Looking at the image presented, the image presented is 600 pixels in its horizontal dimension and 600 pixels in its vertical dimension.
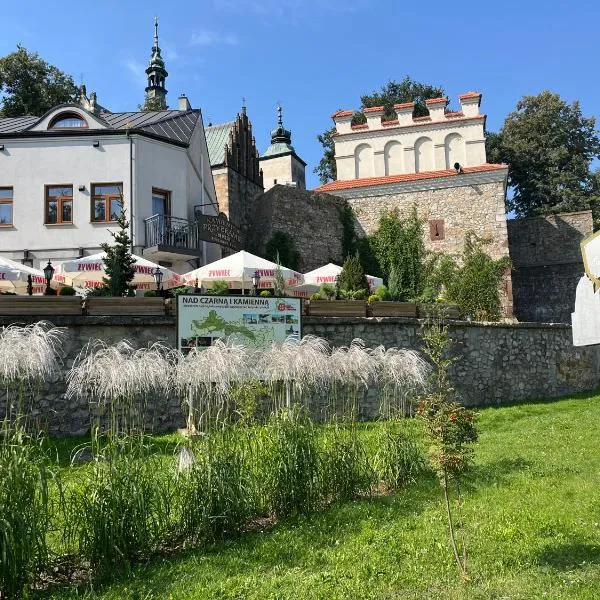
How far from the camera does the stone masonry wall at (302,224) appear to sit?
2741 centimetres

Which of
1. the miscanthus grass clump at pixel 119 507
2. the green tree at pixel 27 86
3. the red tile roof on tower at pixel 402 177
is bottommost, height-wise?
the miscanthus grass clump at pixel 119 507

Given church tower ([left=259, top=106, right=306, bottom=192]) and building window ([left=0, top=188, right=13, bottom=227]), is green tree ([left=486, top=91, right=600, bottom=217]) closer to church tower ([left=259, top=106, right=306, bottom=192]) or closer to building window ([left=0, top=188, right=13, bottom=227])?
church tower ([left=259, top=106, right=306, bottom=192])

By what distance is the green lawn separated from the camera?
528 cm

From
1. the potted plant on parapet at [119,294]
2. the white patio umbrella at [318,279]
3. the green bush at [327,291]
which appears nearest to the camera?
the potted plant on parapet at [119,294]

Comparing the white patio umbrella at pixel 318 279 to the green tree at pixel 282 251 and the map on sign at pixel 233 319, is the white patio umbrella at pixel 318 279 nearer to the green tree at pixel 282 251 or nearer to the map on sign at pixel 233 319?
the map on sign at pixel 233 319

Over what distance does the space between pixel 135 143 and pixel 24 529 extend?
18.0 metres

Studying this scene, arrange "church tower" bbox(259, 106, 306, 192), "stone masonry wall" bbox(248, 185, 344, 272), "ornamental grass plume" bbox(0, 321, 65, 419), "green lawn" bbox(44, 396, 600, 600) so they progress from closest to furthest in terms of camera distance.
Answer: "green lawn" bbox(44, 396, 600, 600), "ornamental grass plume" bbox(0, 321, 65, 419), "stone masonry wall" bbox(248, 185, 344, 272), "church tower" bbox(259, 106, 306, 192)

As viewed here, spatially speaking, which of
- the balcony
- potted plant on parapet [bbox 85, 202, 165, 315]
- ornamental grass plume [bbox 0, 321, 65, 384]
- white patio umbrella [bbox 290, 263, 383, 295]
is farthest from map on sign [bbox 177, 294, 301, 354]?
the balcony

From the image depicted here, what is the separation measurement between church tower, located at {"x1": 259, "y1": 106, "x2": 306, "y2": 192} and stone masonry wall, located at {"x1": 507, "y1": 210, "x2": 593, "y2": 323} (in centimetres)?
2369

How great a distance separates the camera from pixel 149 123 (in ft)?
76.1

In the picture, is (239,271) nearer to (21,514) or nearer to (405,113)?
(21,514)

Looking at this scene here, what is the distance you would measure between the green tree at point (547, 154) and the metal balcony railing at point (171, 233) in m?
25.0

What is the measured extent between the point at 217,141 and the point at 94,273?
18976mm

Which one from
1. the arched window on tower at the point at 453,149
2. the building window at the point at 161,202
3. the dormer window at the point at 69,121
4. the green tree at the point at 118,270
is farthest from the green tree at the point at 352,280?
the arched window on tower at the point at 453,149
